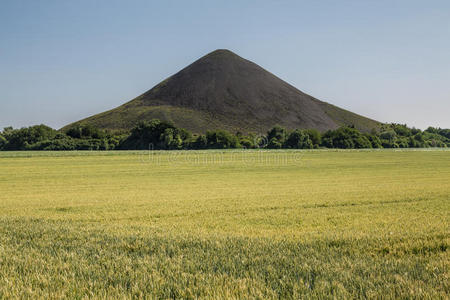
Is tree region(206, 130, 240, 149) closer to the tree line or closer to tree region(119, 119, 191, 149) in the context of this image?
the tree line

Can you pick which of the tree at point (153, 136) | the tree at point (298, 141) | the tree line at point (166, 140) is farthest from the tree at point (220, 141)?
the tree at point (298, 141)

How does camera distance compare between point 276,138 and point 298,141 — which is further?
point 276,138

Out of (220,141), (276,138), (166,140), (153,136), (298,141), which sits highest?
(153,136)

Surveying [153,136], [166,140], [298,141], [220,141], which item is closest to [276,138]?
[298,141]

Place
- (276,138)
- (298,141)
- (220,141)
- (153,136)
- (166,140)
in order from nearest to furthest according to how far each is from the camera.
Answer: (220,141), (166,140), (298,141), (276,138), (153,136)

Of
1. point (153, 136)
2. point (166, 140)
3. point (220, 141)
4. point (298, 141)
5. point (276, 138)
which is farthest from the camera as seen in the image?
point (153, 136)

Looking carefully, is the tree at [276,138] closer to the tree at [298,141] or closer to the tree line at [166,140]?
the tree line at [166,140]

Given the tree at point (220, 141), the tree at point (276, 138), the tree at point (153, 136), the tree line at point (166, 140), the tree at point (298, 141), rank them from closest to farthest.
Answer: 1. the tree line at point (166, 140)
2. the tree at point (220, 141)
3. the tree at point (298, 141)
4. the tree at point (276, 138)
5. the tree at point (153, 136)

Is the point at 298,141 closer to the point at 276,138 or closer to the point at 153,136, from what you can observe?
the point at 276,138

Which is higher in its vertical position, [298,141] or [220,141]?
[220,141]

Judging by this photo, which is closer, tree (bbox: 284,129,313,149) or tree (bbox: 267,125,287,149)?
tree (bbox: 284,129,313,149)

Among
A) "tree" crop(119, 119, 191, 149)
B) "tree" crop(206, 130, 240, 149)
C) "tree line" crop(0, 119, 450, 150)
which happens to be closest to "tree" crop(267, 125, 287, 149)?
"tree line" crop(0, 119, 450, 150)

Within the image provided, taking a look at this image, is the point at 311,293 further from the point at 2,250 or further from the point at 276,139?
the point at 276,139

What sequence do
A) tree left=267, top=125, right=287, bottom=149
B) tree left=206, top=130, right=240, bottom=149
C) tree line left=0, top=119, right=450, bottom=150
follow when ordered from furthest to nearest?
tree left=267, top=125, right=287, bottom=149
tree left=206, top=130, right=240, bottom=149
tree line left=0, top=119, right=450, bottom=150
